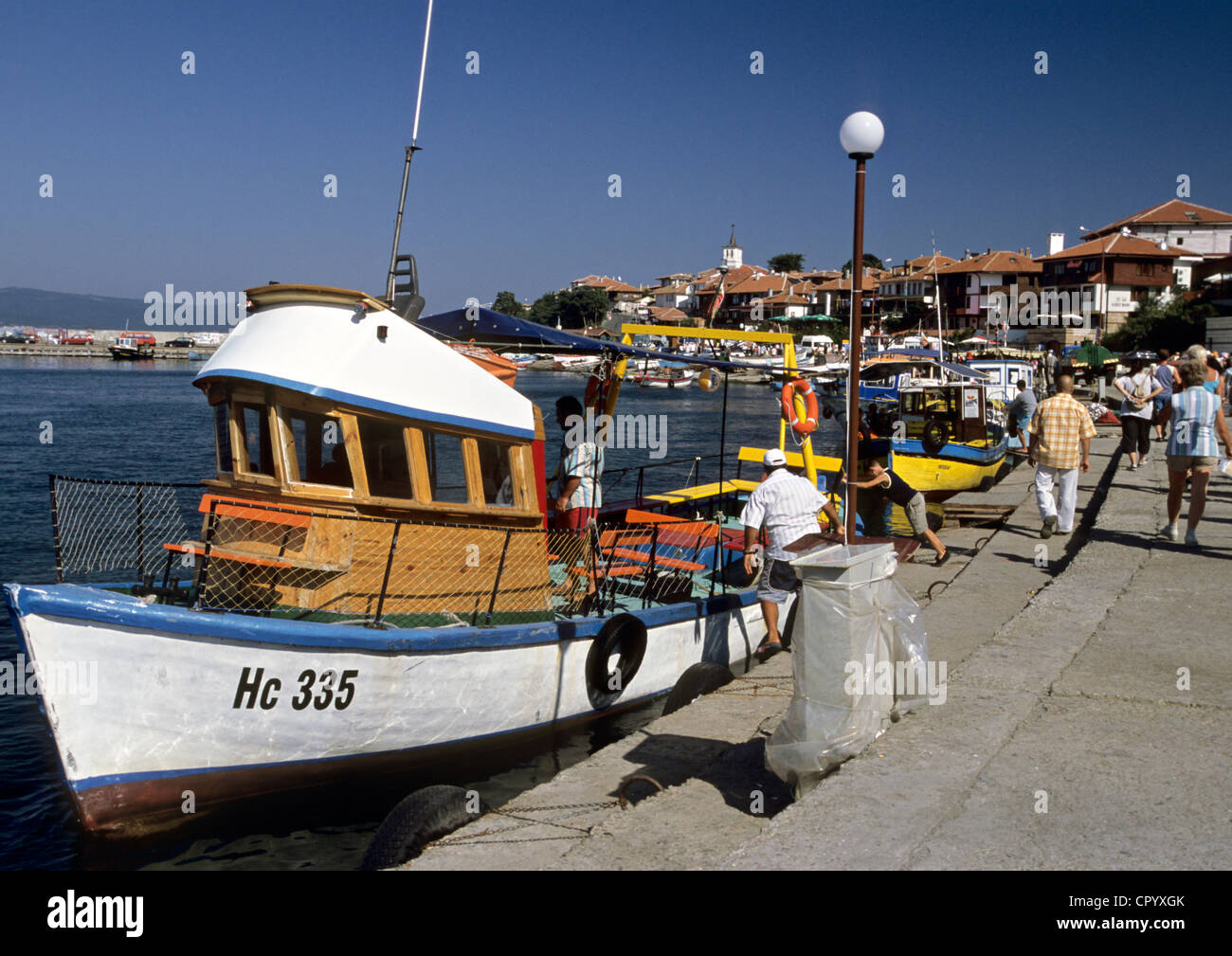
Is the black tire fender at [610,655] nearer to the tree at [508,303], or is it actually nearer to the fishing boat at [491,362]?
the fishing boat at [491,362]

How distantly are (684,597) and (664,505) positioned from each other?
9.40 ft

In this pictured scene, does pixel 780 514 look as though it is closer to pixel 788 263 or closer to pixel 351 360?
pixel 351 360

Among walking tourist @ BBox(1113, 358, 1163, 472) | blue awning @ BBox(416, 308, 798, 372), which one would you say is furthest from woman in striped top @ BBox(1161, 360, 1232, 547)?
walking tourist @ BBox(1113, 358, 1163, 472)

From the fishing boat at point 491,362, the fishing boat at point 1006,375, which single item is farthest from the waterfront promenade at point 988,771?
the fishing boat at point 1006,375

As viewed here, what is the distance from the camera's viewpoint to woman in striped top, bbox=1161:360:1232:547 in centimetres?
949

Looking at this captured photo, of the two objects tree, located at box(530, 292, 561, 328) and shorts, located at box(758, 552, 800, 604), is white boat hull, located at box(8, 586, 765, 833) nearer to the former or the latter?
shorts, located at box(758, 552, 800, 604)

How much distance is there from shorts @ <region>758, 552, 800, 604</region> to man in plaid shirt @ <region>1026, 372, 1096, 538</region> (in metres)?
4.22

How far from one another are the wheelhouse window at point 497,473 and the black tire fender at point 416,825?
305 cm

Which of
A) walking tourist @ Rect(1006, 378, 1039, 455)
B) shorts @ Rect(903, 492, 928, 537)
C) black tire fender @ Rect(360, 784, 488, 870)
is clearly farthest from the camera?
walking tourist @ Rect(1006, 378, 1039, 455)

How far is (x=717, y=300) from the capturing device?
10.9 meters

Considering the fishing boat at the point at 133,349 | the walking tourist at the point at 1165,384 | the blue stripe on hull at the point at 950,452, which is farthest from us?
the fishing boat at the point at 133,349

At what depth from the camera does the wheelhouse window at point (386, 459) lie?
796cm
